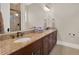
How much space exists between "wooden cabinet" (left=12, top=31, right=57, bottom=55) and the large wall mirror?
9.8 inches

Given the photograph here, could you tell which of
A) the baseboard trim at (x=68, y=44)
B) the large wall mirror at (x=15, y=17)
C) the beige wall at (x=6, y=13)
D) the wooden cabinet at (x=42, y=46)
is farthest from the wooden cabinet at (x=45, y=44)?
the beige wall at (x=6, y=13)

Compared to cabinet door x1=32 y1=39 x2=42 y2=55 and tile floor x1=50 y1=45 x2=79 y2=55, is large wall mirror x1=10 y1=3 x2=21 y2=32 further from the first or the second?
tile floor x1=50 y1=45 x2=79 y2=55

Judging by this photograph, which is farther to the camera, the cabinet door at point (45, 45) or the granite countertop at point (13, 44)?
the cabinet door at point (45, 45)

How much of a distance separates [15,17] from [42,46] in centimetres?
42

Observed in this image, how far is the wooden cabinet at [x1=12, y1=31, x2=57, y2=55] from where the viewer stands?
4.30ft

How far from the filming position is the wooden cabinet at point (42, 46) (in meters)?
1.31

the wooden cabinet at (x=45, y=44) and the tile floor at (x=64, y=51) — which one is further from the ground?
the wooden cabinet at (x=45, y=44)

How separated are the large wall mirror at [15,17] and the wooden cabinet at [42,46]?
0.82 feet

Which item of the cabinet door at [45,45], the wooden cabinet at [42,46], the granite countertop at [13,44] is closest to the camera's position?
the granite countertop at [13,44]

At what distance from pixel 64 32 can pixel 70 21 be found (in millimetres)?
132

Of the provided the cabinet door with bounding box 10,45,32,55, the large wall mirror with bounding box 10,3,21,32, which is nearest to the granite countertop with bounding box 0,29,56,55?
the cabinet door with bounding box 10,45,32,55

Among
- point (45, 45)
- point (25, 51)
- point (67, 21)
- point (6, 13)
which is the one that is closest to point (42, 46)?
point (45, 45)

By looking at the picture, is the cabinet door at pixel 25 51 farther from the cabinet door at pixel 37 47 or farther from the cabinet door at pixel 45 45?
the cabinet door at pixel 45 45

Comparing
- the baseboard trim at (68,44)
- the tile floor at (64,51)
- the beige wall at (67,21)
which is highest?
the beige wall at (67,21)
